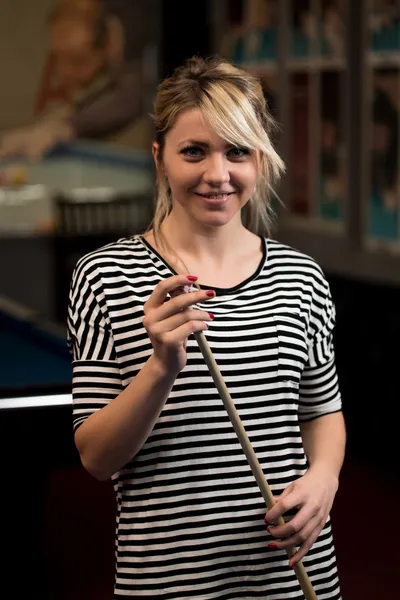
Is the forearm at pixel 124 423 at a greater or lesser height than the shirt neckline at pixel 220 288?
lesser

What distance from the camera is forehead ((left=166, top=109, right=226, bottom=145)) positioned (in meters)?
1.41

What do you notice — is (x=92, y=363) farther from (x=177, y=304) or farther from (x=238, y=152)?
(x=238, y=152)

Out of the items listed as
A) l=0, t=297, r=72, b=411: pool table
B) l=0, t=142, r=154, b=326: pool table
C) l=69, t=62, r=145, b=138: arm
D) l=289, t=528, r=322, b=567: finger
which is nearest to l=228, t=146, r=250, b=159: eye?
l=289, t=528, r=322, b=567: finger

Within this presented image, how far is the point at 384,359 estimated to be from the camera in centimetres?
488

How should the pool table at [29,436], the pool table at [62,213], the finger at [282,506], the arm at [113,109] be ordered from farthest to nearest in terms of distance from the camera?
the arm at [113,109]
the pool table at [62,213]
the pool table at [29,436]
the finger at [282,506]

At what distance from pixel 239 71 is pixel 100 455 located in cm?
58

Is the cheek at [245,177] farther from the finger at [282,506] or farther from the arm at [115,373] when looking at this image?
the finger at [282,506]

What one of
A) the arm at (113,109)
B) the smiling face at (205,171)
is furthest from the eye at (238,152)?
the arm at (113,109)

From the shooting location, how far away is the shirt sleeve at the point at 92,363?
1406 mm

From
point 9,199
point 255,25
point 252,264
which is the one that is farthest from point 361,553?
point 9,199

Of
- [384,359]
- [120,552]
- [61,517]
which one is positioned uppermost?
[120,552]

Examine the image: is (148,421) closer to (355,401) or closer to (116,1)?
(355,401)

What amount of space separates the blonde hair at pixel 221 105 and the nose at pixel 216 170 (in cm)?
3

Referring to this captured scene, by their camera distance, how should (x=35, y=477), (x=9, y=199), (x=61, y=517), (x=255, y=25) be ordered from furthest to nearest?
(x=9, y=199) < (x=255, y=25) < (x=61, y=517) < (x=35, y=477)
